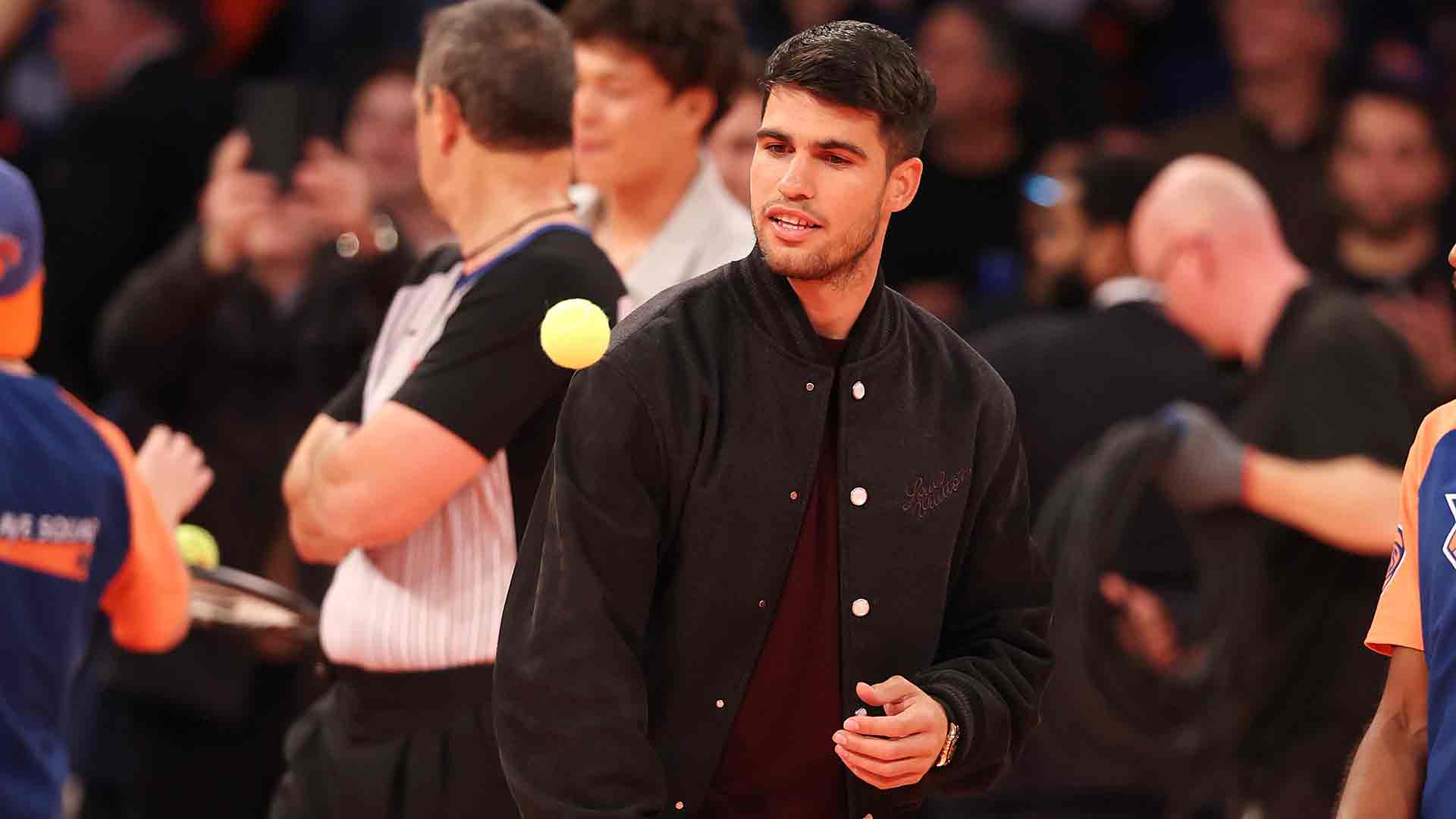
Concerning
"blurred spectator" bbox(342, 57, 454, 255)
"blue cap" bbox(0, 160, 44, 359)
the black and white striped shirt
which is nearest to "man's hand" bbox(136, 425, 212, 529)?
"blue cap" bbox(0, 160, 44, 359)

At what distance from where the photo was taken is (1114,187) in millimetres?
6414

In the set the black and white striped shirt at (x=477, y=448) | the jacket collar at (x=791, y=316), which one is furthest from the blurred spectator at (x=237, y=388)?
the jacket collar at (x=791, y=316)

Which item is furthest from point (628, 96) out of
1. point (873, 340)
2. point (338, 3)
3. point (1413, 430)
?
point (338, 3)

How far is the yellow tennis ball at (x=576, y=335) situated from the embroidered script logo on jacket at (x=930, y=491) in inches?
17.0

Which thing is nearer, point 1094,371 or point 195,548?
point 195,548

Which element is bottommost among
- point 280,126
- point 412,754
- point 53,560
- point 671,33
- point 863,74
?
point 412,754

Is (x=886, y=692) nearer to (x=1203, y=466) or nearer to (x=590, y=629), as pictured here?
(x=590, y=629)

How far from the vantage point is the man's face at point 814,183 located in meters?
2.66

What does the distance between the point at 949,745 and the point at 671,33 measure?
5.92 feet

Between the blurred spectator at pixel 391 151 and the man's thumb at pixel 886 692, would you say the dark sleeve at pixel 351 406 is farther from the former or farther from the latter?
the blurred spectator at pixel 391 151

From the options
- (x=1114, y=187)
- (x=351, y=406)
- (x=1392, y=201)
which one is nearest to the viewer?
(x=351, y=406)

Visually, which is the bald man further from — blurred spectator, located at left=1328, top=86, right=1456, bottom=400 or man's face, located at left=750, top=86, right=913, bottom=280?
man's face, located at left=750, top=86, right=913, bottom=280

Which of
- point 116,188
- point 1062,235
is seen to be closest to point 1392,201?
point 1062,235

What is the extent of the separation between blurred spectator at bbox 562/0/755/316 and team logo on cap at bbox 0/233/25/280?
3.34ft
